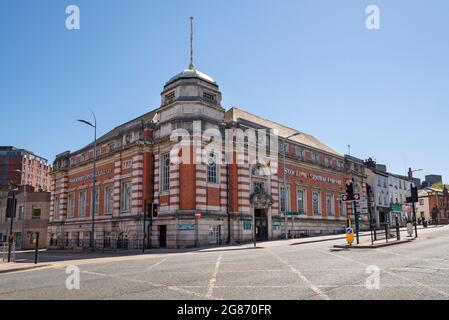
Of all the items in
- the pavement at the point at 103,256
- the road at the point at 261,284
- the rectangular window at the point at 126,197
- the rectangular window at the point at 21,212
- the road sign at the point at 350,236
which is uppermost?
the rectangular window at the point at 126,197

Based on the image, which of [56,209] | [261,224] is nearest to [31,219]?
[56,209]

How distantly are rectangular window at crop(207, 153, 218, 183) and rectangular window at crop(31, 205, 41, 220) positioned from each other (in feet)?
115

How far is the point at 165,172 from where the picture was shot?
117ft

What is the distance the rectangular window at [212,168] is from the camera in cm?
3488

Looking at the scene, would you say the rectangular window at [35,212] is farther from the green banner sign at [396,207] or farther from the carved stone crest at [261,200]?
the green banner sign at [396,207]

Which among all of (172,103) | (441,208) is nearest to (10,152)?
(172,103)

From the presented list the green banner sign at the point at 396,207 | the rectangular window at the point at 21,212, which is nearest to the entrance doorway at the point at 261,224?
the green banner sign at the point at 396,207

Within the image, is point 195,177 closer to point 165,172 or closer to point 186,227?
point 165,172

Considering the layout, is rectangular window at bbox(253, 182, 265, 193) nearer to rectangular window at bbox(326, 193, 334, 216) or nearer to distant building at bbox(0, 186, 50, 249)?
rectangular window at bbox(326, 193, 334, 216)

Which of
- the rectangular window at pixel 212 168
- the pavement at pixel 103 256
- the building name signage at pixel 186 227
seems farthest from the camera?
the rectangular window at pixel 212 168
